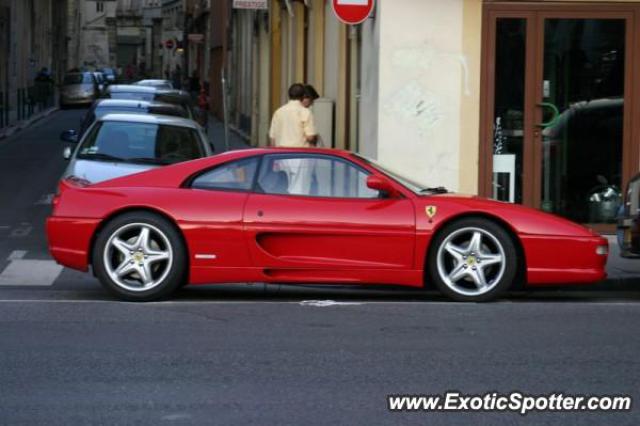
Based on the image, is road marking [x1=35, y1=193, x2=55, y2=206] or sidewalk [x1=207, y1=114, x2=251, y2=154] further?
sidewalk [x1=207, y1=114, x2=251, y2=154]

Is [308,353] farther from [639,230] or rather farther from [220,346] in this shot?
[639,230]

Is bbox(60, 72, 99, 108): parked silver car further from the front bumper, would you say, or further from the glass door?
the front bumper

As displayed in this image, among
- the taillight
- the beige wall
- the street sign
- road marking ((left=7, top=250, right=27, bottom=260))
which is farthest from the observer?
the beige wall

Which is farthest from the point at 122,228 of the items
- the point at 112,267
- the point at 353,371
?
the point at 353,371

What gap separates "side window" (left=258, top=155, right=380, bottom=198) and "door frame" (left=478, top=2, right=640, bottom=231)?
5400 mm

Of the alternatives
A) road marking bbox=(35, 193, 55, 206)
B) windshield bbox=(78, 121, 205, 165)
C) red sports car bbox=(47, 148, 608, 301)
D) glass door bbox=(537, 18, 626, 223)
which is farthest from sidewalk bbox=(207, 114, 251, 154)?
red sports car bbox=(47, 148, 608, 301)

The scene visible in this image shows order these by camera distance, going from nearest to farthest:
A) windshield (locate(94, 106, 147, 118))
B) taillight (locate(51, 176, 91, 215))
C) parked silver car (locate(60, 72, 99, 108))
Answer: taillight (locate(51, 176, 91, 215)) → windshield (locate(94, 106, 147, 118)) → parked silver car (locate(60, 72, 99, 108))

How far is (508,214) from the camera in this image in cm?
1095

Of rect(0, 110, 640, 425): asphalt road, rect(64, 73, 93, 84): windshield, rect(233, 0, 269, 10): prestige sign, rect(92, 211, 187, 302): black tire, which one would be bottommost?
rect(0, 110, 640, 425): asphalt road

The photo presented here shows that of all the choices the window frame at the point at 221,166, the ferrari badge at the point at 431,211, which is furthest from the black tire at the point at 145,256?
the ferrari badge at the point at 431,211

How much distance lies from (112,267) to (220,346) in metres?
2.43

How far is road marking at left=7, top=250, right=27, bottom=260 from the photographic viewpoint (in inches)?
559

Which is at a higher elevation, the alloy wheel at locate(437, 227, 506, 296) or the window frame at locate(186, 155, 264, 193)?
the window frame at locate(186, 155, 264, 193)

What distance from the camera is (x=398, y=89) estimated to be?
1620 cm
